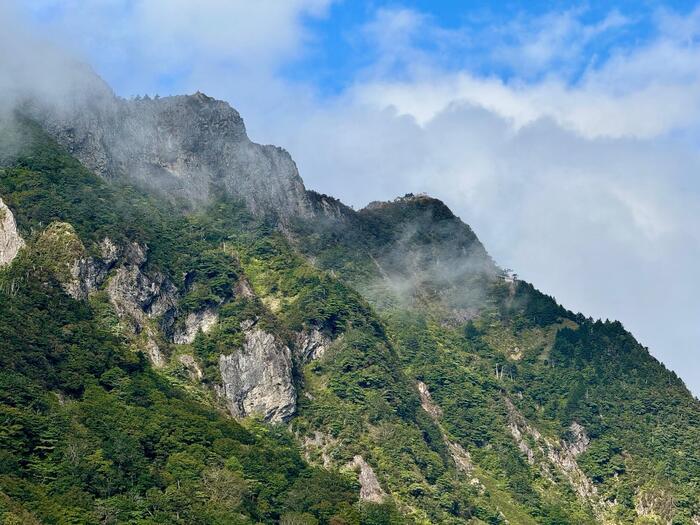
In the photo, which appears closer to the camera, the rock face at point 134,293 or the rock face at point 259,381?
the rock face at point 259,381

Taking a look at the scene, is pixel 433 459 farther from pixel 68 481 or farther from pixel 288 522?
pixel 68 481

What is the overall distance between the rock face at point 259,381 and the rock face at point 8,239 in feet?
108

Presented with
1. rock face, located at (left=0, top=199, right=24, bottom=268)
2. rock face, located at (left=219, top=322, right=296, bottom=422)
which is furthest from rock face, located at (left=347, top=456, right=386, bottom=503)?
rock face, located at (left=0, top=199, right=24, bottom=268)

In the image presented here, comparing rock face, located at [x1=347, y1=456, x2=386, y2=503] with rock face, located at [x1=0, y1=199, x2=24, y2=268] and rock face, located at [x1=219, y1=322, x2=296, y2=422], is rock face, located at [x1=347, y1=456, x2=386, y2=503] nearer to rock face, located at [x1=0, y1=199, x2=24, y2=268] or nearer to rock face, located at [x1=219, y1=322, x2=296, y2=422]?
rock face, located at [x1=219, y1=322, x2=296, y2=422]

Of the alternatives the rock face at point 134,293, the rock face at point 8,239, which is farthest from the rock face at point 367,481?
the rock face at point 8,239

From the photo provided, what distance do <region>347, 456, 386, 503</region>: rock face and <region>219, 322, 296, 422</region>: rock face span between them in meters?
15.9

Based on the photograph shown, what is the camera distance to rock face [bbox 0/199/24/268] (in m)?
182

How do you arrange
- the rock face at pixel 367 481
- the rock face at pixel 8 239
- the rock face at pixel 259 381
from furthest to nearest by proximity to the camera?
the rock face at pixel 259 381
the rock face at pixel 8 239
the rock face at pixel 367 481

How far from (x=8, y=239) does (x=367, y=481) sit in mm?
59478

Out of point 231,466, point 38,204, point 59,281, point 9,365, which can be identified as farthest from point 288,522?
point 38,204

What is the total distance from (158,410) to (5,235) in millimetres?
39373

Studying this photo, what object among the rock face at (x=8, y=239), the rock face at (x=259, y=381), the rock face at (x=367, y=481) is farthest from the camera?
the rock face at (x=259, y=381)

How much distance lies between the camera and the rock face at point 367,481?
17325 centimetres

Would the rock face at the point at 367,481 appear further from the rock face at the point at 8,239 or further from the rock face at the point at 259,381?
the rock face at the point at 8,239
